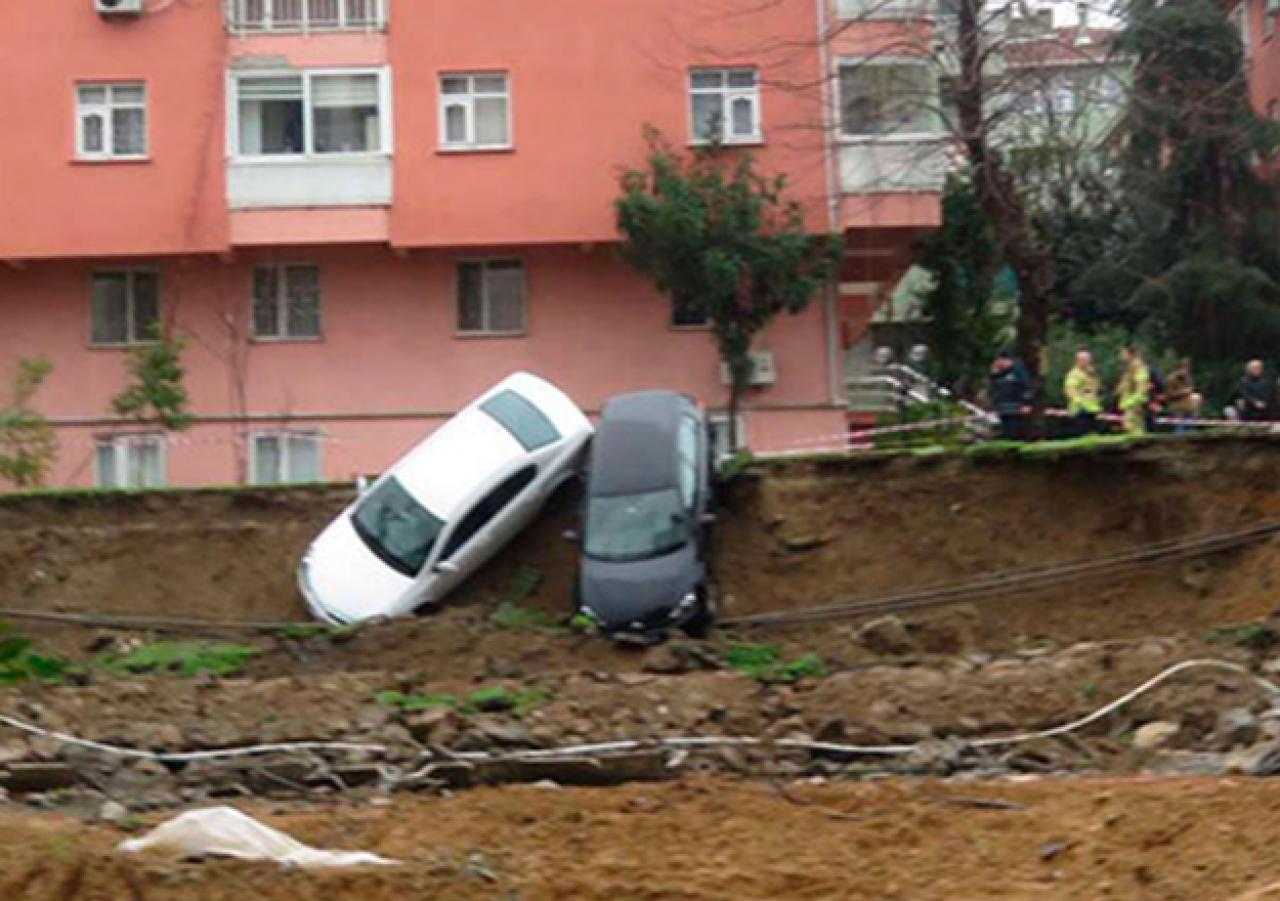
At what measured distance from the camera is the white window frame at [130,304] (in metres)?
31.7

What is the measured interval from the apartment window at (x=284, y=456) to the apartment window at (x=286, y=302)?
166cm

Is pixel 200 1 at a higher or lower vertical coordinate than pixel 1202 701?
higher

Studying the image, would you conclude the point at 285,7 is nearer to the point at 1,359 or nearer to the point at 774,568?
the point at 1,359

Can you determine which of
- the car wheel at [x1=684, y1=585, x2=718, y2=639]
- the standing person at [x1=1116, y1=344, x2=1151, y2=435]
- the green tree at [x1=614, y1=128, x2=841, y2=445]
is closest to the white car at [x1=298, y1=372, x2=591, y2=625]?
the car wheel at [x1=684, y1=585, x2=718, y2=639]

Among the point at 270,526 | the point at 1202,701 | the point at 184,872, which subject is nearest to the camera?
the point at 184,872

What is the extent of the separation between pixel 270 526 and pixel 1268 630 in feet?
40.6

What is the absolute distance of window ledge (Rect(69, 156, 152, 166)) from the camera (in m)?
31.2

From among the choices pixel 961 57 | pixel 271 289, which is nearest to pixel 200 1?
pixel 271 289

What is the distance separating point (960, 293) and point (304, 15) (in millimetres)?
11655

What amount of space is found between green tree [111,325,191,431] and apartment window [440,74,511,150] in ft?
A: 18.2

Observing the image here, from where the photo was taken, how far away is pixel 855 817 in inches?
440

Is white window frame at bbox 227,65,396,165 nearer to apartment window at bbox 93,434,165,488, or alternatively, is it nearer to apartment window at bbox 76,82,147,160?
apartment window at bbox 76,82,147,160

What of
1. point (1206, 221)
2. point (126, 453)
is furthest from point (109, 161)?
point (1206, 221)

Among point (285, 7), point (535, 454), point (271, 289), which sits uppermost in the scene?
point (285, 7)
